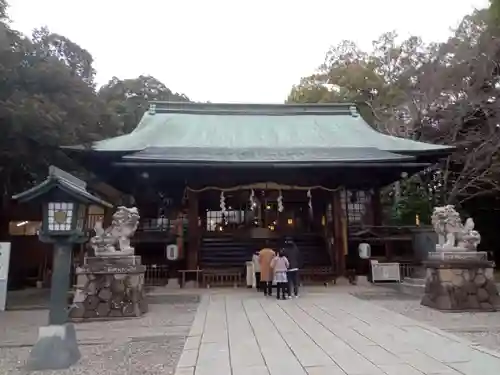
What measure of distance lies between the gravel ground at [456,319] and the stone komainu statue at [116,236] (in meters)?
5.37

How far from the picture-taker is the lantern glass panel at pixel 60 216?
5480 millimetres

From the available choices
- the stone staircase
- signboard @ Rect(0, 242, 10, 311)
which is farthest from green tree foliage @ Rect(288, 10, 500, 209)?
signboard @ Rect(0, 242, 10, 311)

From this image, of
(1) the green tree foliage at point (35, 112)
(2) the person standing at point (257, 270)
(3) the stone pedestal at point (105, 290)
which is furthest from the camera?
(2) the person standing at point (257, 270)

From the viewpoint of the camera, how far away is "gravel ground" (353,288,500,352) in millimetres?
6191

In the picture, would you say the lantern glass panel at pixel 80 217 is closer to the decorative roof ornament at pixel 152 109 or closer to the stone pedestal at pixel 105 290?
the stone pedestal at pixel 105 290

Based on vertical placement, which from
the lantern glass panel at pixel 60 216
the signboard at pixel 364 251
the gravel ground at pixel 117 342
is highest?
the lantern glass panel at pixel 60 216

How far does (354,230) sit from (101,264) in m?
8.58

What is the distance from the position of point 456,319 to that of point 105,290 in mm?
6263

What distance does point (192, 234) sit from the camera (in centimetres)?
1334

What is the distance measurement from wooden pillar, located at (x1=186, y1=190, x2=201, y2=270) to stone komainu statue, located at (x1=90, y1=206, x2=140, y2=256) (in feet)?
14.3

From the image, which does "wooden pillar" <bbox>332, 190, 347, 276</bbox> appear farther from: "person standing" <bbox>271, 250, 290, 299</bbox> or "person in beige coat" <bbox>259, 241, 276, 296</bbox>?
"person standing" <bbox>271, 250, 290, 299</bbox>

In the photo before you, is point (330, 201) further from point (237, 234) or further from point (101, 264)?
point (101, 264)

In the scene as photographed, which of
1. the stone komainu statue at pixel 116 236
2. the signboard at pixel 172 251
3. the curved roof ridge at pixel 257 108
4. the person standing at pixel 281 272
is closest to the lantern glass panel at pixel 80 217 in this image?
the stone komainu statue at pixel 116 236

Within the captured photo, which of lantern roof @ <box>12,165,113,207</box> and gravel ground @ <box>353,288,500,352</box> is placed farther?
gravel ground @ <box>353,288,500,352</box>
